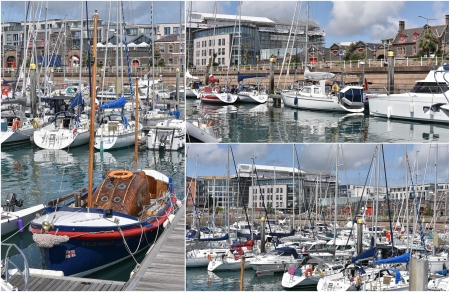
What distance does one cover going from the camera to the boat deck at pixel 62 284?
9.78 m

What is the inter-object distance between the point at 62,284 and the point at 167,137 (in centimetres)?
2080

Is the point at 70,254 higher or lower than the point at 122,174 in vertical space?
lower

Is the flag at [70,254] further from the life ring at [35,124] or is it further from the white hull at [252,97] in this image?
the life ring at [35,124]

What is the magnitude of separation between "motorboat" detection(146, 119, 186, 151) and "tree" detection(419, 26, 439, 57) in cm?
1764

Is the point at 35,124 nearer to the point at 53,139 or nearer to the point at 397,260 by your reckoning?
the point at 53,139

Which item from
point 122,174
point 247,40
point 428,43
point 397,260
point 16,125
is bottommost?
point 397,260

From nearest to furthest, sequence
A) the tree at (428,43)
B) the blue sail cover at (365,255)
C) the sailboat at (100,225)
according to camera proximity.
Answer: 1. the blue sail cover at (365,255)
2. the sailboat at (100,225)
3. the tree at (428,43)

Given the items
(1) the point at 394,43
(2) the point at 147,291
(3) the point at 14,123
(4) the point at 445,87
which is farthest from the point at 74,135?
(1) the point at 394,43

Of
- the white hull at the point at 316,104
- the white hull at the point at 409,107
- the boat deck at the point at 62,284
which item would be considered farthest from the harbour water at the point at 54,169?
the white hull at the point at 409,107

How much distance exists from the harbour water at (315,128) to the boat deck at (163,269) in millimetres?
4742

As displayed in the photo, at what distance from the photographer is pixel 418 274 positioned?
7242 millimetres

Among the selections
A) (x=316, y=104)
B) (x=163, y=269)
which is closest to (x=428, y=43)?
(x=316, y=104)

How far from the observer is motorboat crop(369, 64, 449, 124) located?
53.1ft

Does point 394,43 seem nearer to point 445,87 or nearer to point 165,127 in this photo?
point 165,127
